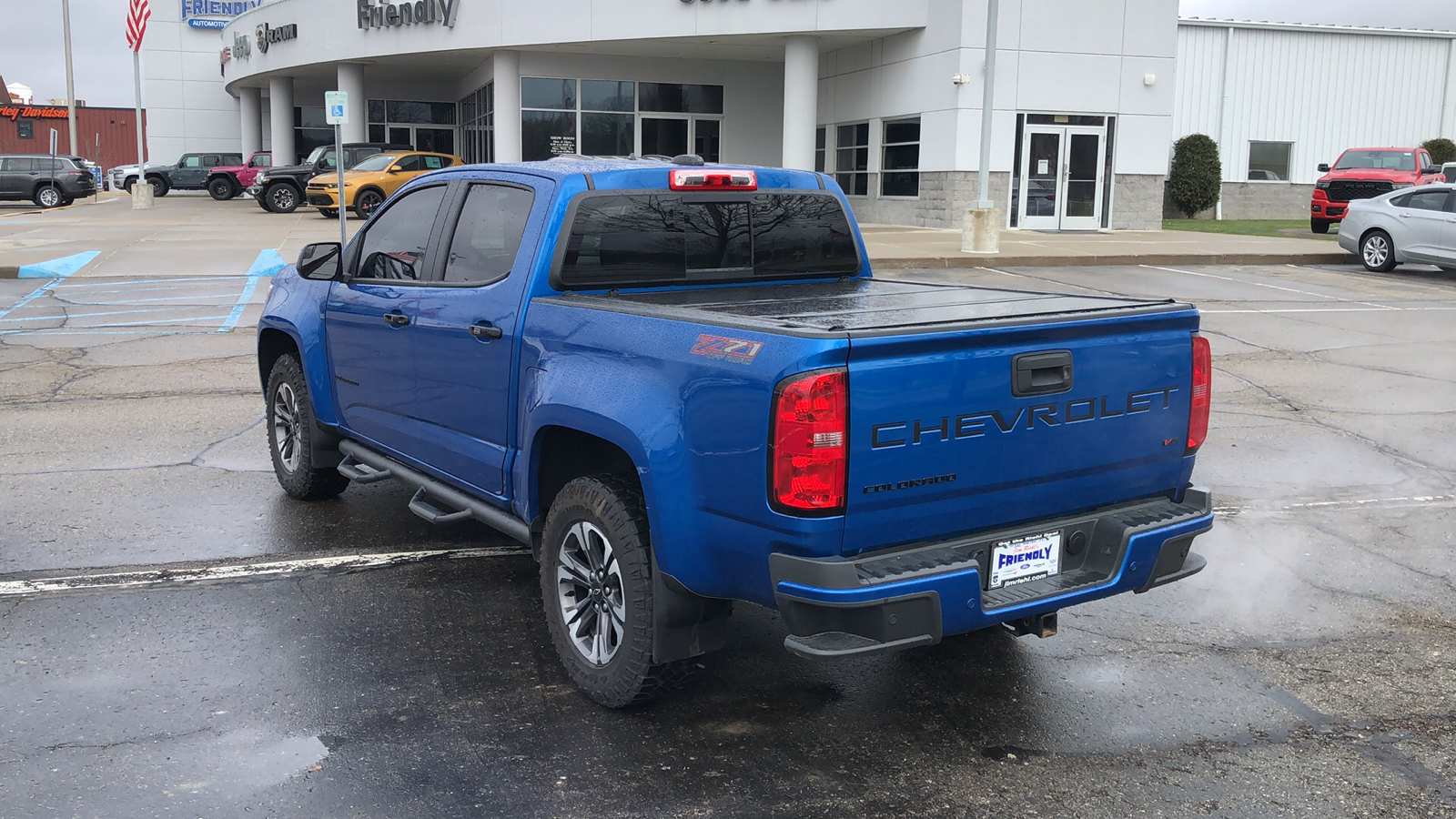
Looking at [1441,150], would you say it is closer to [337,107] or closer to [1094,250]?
[1094,250]

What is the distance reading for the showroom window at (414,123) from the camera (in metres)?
44.9

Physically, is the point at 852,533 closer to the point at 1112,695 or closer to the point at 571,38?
the point at 1112,695

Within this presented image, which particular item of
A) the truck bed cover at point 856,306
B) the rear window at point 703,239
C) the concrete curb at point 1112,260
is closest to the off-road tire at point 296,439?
the rear window at point 703,239

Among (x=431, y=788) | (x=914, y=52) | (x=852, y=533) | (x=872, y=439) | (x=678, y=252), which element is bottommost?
(x=431, y=788)

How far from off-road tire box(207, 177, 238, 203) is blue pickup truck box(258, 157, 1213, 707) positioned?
136 ft

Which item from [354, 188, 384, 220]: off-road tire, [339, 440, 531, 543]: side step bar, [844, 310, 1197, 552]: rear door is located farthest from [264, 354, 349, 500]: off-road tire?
[354, 188, 384, 220]: off-road tire

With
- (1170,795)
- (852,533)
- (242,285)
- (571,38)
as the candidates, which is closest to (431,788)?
(852,533)

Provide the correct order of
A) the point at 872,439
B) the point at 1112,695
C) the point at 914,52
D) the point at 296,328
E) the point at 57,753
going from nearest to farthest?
the point at 872,439 < the point at 57,753 < the point at 1112,695 < the point at 296,328 < the point at 914,52

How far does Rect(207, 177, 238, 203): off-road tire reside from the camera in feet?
141

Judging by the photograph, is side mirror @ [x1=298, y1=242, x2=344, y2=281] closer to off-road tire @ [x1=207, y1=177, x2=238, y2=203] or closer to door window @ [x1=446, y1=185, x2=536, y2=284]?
door window @ [x1=446, y1=185, x2=536, y2=284]

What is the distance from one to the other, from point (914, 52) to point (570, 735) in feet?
90.2

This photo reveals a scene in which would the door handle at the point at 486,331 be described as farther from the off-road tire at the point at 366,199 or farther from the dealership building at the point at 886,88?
the off-road tire at the point at 366,199

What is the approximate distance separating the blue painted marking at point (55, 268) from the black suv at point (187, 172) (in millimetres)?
28817

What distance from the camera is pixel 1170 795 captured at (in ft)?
11.6
